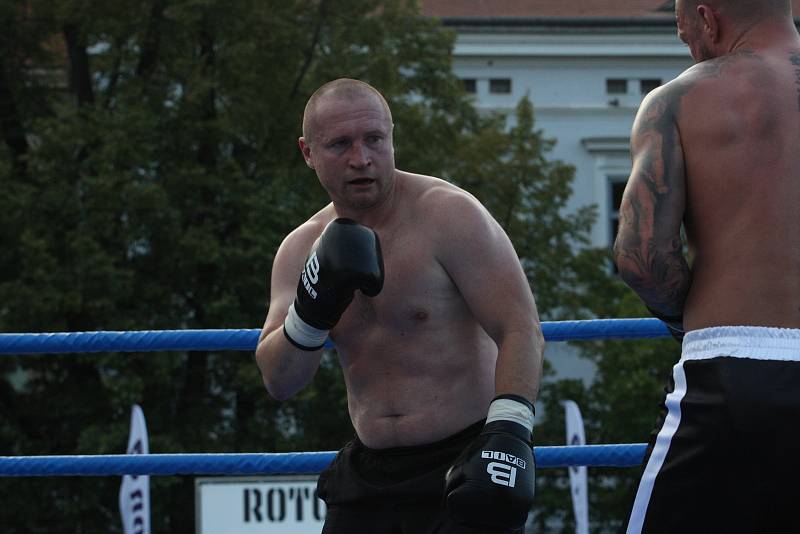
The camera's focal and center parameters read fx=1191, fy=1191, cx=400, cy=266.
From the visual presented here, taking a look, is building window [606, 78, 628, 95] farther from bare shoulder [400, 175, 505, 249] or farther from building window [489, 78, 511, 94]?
bare shoulder [400, 175, 505, 249]

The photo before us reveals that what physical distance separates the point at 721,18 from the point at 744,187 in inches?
15.0

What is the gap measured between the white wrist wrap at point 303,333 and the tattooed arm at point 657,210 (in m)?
0.83

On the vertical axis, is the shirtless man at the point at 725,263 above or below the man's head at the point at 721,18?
below

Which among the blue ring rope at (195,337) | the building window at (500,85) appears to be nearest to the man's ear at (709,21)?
the blue ring rope at (195,337)

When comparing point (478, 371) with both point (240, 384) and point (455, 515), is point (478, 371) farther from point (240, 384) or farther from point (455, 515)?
point (240, 384)

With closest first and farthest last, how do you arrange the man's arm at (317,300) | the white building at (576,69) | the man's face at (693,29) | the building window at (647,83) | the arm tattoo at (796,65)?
the arm tattoo at (796,65) → the man's face at (693,29) → the man's arm at (317,300) → the white building at (576,69) → the building window at (647,83)

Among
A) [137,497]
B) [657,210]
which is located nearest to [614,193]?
[137,497]

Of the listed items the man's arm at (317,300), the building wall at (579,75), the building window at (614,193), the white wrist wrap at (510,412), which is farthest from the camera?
the building wall at (579,75)

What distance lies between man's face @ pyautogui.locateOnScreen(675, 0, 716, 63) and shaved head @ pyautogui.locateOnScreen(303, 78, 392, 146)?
852 mm

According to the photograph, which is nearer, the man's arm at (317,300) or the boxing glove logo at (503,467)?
the boxing glove logo at (503,467)

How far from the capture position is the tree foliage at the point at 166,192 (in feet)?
52.1

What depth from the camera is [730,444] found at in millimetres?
2158

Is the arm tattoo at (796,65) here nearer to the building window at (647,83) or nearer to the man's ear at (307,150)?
the man's ear at (307,150)

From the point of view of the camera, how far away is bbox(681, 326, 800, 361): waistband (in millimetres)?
2191
